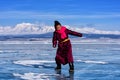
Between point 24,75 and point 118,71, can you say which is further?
point 118,71

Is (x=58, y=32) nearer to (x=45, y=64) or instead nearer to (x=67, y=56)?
(x=67, y=56)

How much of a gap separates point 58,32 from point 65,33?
25 cm

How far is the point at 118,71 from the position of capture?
16641 millimetres

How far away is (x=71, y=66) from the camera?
16.8 metres

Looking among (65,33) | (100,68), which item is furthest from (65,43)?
(100,68)

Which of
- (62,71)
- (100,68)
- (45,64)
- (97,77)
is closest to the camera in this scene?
(97,77)

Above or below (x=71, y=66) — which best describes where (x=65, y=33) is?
above

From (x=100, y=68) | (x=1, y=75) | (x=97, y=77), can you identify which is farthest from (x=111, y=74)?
(x=1, y=75)

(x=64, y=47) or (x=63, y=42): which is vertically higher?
(x=63, y=42)

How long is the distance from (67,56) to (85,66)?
77.2 inches

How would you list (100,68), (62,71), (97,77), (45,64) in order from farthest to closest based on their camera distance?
(45,64) < (100,68) < (62,71) < (97,77)

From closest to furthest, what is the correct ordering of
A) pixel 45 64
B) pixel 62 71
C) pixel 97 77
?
pixel 97 77, pixel 62 71, pixel 45 64

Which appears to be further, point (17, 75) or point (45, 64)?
point (45, 64)

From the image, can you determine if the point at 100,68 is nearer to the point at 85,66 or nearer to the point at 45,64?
the point at 85,66
